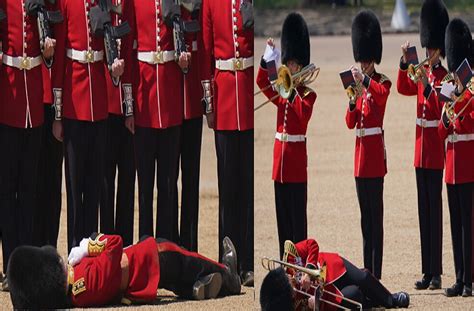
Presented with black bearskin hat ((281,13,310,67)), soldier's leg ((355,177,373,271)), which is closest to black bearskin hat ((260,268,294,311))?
soldier's leg ((355,177,373,271))

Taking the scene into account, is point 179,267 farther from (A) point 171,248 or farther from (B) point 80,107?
(B) point 80,107

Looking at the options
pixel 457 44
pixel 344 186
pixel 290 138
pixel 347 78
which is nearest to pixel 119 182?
pixel 290 138

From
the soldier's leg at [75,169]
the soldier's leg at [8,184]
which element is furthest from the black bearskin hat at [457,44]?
the soldier's leg at [8,184]

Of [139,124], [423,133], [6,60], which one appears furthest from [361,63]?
[6,60]

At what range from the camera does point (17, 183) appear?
8.78m

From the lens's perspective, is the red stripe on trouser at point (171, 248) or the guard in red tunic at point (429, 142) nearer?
the red stripe on trouser at point (171, 248)

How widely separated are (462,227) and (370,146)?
2.16 ft

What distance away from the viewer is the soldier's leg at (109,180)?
8.79 metres

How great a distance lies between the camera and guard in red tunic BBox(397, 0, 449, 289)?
8.74 m

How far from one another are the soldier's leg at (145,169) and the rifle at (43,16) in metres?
0.61

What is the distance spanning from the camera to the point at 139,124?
→ 342 inches

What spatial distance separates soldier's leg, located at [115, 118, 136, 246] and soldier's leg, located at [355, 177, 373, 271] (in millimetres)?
1124

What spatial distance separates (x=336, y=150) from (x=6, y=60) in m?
5.57

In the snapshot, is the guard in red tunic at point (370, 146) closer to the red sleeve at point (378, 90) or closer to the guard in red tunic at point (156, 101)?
the red sleeve at point (378, 90)
